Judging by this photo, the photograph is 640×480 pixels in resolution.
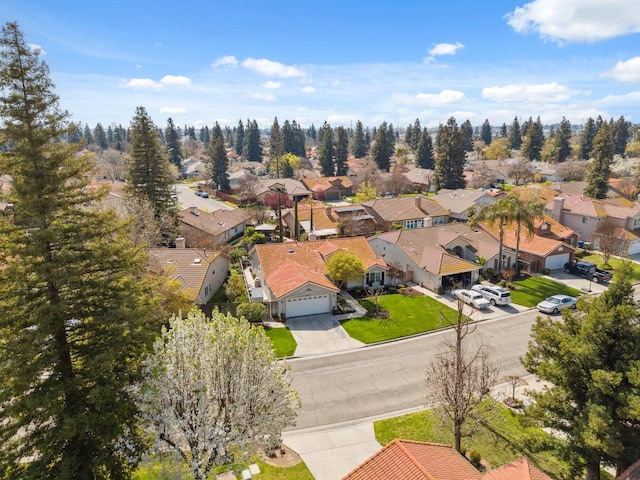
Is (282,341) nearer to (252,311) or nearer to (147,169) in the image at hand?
(252,311)

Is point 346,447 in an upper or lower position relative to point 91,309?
lower

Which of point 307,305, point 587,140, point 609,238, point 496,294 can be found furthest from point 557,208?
point 587,140

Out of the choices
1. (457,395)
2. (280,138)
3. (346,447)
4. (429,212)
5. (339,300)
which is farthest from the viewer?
(280,138)

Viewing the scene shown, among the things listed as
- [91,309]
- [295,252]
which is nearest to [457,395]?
[91,309]

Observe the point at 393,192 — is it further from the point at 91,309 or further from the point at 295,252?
the point at 91,309

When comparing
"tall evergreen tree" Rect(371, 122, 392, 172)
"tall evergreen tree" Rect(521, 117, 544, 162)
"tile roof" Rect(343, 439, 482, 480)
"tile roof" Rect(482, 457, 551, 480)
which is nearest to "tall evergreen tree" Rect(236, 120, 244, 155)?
"tall evergreen tree" Rect(371, 122, 392, 172)
